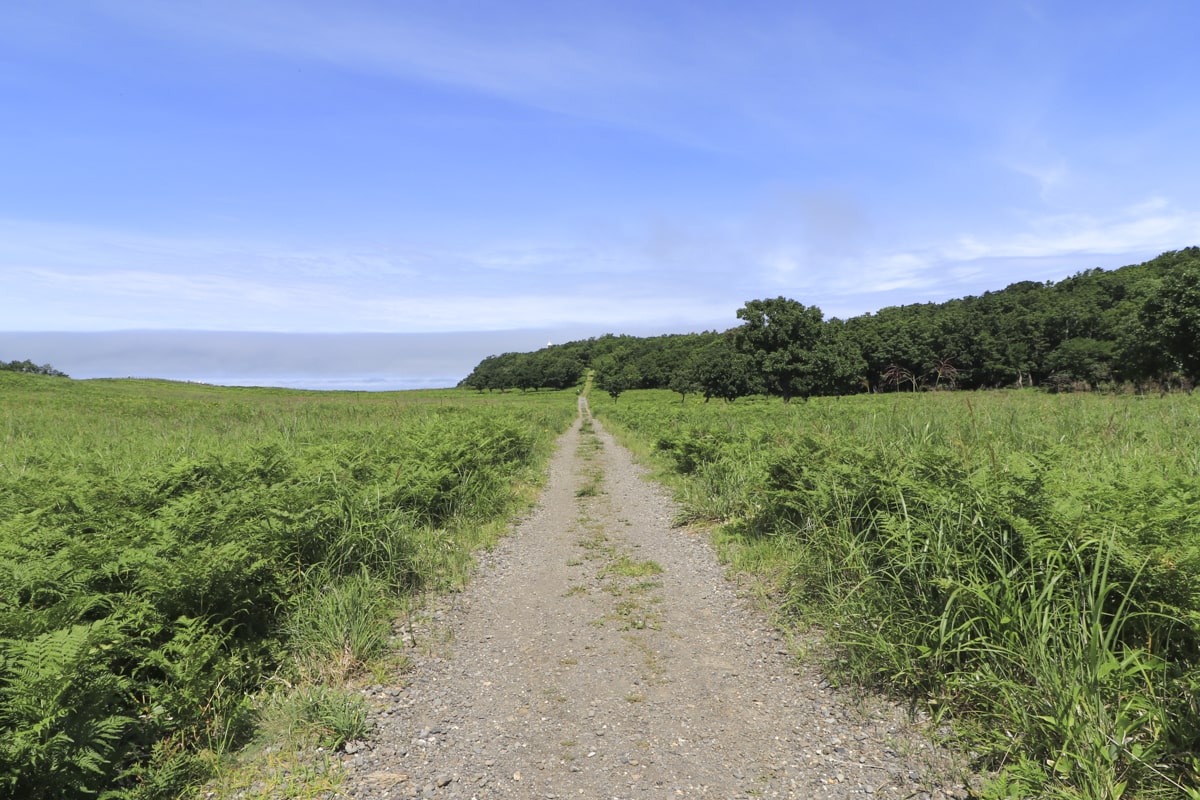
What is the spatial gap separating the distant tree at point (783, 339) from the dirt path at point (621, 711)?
3981 cm

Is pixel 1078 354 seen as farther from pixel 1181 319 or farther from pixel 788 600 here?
pixel 788 600

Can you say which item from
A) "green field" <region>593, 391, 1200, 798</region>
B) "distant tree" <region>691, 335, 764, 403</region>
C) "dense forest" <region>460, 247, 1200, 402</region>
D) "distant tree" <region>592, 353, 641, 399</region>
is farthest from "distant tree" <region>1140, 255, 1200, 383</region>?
"distant tree" <region>592, 353, 641, 399</region>

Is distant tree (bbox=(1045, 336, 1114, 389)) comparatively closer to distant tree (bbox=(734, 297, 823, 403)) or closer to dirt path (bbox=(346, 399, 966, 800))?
distant tree (bbox=(734, 297, 823, 403))

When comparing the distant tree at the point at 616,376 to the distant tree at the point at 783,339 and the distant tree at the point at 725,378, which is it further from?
the distant tree at the point at 783,339

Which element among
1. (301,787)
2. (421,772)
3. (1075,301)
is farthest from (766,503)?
(1075,301)

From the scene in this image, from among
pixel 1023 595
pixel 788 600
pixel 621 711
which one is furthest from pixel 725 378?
pixel 621 711

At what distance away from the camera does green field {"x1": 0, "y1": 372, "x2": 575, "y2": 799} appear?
2734 millimetres

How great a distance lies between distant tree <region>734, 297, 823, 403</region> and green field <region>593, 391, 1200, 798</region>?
37420 mm

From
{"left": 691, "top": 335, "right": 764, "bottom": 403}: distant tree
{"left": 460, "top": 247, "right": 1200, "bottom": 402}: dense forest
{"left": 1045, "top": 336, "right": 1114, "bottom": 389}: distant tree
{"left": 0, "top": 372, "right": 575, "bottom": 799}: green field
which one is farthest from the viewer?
{"left": 1045, "top": 336, "right": 1114, "bottom": 389}: distant tree

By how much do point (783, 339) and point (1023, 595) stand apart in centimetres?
4251

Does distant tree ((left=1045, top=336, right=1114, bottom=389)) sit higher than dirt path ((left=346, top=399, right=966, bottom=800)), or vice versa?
distant tree ((left=1045, top=336, right=1114, bottom=389))

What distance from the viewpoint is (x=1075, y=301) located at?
78188 mm

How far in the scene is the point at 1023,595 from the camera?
12.4ft

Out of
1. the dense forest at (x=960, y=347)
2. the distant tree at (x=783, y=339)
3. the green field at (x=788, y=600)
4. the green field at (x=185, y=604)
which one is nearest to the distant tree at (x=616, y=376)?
the dense forest at (x=960, y=347)
